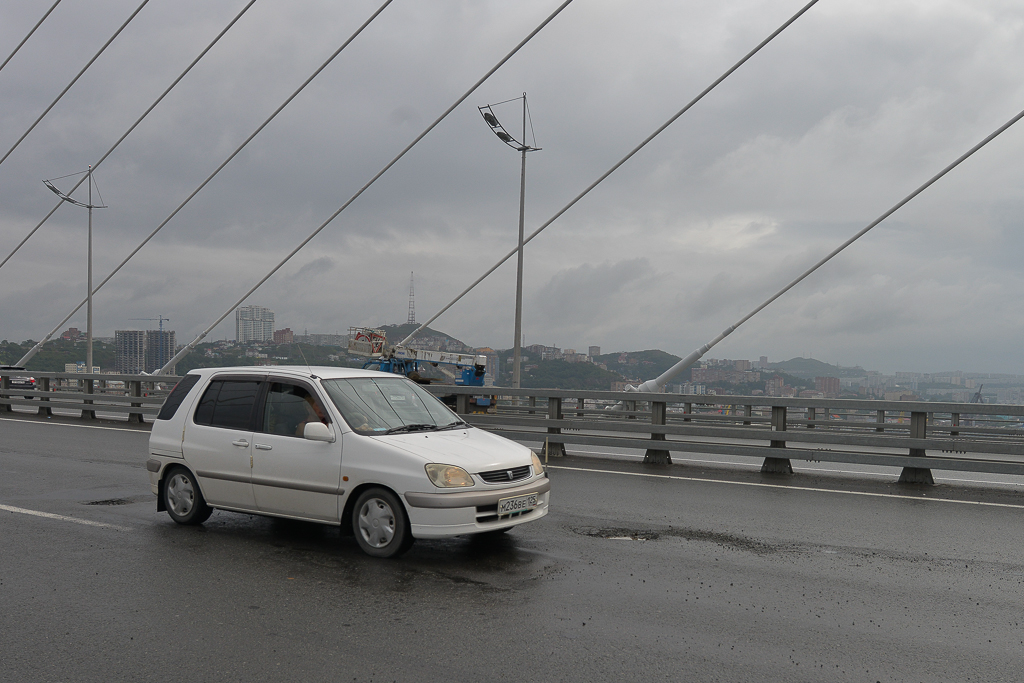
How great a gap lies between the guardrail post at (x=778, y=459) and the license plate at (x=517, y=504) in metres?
6.45

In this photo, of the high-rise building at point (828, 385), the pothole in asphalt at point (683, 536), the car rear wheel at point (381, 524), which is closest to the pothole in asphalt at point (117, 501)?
the car rear wheel at point (381, 524)

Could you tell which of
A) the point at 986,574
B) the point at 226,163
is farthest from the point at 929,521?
the point at 226,163

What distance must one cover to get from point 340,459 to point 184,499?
2.07 meters

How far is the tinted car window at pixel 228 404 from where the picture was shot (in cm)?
745

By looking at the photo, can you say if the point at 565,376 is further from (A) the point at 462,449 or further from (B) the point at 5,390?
(A) the point at 462,449

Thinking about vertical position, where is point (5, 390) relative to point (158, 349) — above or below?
below

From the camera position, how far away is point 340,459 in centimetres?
666

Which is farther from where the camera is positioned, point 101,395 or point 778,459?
point 101,395

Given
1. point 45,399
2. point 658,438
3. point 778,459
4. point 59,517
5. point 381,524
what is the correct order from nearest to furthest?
point 381,524
point 59,517
point 778,459
point 658,438
point 45,399

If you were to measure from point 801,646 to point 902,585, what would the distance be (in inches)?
70.9

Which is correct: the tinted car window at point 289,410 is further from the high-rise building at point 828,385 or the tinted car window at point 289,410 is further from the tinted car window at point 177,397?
the high-rise building at point 828,385

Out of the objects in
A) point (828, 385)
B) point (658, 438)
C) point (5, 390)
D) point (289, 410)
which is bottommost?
point (658, 438)

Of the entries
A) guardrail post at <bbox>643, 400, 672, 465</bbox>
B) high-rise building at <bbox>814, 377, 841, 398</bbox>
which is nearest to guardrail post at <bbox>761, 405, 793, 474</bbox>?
guardrail post at <bbox>643, 400, 672, 465</bbox>

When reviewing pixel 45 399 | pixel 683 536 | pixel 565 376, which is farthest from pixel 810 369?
pixel 45 399
